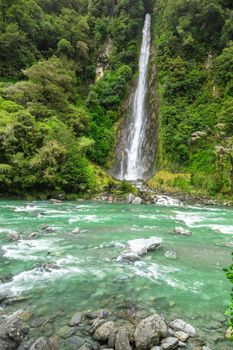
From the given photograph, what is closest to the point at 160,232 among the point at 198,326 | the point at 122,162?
the point at 198,326

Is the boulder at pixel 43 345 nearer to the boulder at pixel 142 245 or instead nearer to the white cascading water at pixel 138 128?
the boulder at pixel 142 245

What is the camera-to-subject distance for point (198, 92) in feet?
135

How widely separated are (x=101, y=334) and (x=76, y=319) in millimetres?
915

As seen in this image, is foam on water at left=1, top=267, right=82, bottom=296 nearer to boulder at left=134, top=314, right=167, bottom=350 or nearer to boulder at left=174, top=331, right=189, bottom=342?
boulder at left=134, top=314, right=167, bottom=350

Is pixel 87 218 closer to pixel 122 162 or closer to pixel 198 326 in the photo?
pixel 198 326

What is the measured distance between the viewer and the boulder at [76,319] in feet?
23.2

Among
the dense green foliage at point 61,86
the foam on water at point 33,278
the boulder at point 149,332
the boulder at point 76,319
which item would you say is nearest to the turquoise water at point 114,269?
the foam on water at point 33,278

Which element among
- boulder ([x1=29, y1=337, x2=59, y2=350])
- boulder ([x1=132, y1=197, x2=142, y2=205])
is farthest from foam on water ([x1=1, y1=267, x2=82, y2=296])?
boulder ([x1=132, y1=197, x2=142, y2=205])

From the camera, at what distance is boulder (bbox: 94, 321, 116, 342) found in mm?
6489

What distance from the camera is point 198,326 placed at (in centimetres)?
720

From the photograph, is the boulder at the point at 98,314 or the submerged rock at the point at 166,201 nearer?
the boulder at the point at 98,314

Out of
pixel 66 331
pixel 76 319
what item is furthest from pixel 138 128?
pixel 66 331

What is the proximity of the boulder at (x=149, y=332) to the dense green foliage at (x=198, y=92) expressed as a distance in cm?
2377

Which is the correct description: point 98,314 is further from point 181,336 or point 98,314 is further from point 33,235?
point 33,235
